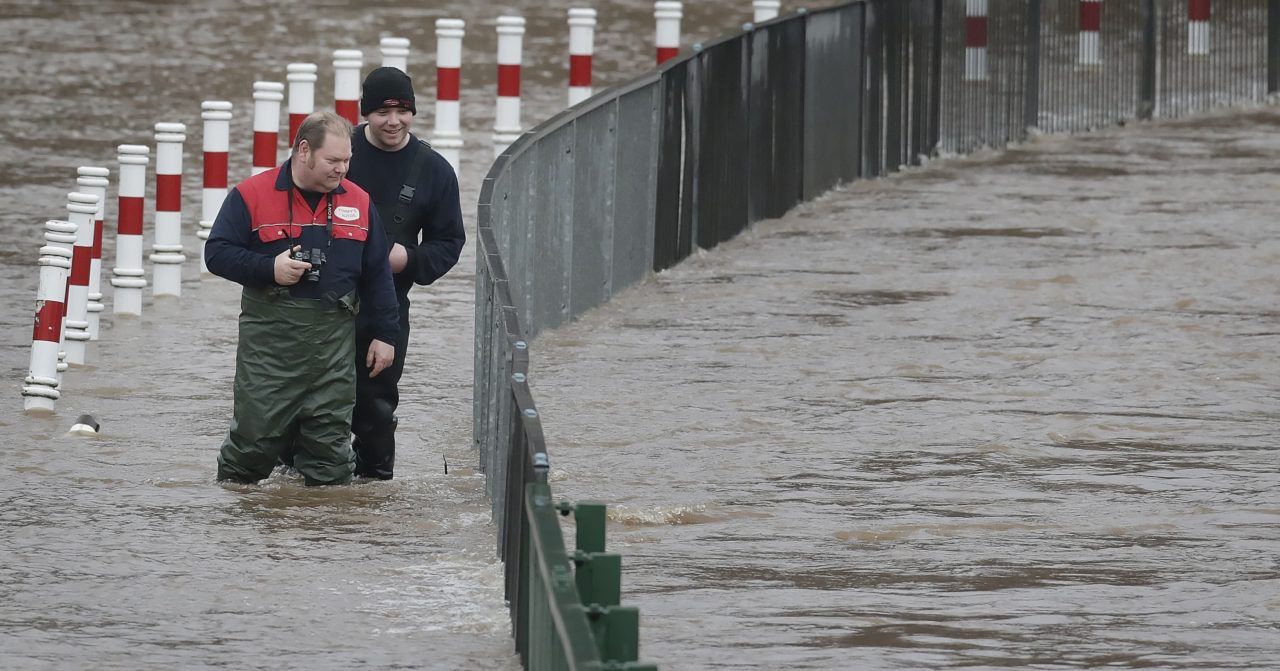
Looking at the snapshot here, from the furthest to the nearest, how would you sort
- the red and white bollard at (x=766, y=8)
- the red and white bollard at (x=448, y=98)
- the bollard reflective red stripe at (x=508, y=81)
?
the red and white bollard at (x=766, y=8) < the bollard reflective red stripe at (x=508, y=81) < the red and white bollard at (x=448, y=98)

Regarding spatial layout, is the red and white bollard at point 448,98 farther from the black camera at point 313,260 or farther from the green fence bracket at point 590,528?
the green fence bracket at point 590,528

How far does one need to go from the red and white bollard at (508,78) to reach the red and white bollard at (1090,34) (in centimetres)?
515

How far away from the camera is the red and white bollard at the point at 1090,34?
829 inches

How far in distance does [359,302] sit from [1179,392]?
3.79m

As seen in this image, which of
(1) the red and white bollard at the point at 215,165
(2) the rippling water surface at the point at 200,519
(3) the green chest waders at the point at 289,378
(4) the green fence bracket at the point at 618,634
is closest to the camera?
(4) the green fence bracket at the point at 618,634

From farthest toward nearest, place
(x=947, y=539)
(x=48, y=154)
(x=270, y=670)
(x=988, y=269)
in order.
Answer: (x=48, y=154)
(x=988, y=269)
(x=947, y=539)
(x=270, y=670)

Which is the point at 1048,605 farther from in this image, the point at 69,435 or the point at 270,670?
the point at 69,435

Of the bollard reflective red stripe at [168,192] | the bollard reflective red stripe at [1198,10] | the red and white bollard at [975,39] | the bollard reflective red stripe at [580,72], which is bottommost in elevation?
the bollard reflective red stripe at [168,192]

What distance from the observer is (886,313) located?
13.2 metres

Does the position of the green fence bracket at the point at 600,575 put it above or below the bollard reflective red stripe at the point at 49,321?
below

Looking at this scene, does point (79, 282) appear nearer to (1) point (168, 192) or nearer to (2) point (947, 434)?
(1) point (168, 192)

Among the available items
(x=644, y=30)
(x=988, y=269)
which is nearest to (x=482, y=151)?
(x=988, y=269)

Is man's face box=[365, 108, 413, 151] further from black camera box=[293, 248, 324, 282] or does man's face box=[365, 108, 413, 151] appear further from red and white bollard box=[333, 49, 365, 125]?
red and white bollard box=[333, 49, 365, 125]

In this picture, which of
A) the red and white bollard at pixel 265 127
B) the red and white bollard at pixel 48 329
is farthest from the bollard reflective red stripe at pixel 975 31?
the red and white bollard at pixel 48 329
